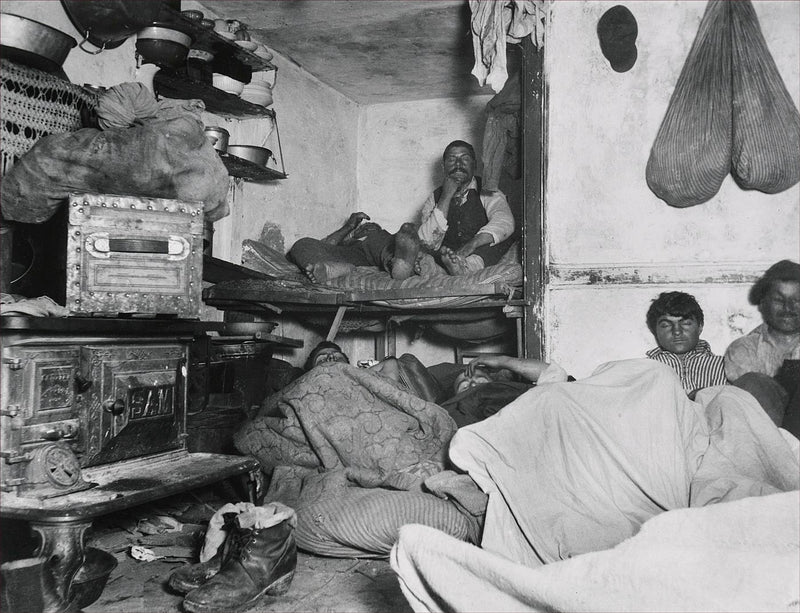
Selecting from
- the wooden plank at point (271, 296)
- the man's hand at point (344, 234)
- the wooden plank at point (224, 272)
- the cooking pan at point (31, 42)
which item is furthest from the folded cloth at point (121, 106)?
the man's hand at point (344, 234)

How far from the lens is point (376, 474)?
10.7 ft

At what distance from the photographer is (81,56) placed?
3.96m

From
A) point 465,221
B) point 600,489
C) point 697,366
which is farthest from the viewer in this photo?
point 465,221

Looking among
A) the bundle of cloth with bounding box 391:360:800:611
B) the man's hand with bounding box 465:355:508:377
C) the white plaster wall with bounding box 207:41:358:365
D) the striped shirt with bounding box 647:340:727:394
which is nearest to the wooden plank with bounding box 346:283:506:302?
the man's hand with bounding box 465:355:508:377

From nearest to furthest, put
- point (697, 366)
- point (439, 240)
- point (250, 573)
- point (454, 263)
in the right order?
point (250, 573), point (697, 366), point (454, 263), point (439, 240)

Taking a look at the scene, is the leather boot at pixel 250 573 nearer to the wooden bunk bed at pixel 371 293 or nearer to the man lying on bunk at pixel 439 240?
the wooden bunk bed at pixel 371 293

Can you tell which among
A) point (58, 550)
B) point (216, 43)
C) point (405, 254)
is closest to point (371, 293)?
point (405, 254)

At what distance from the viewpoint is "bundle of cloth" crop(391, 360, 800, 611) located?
160cm

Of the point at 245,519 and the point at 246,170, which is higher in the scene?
the point at 246,170

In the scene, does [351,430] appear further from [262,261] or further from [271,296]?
[262,261]

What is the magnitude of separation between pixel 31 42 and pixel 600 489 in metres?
3.01

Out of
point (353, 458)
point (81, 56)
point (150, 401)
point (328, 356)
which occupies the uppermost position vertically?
point (81, 56)

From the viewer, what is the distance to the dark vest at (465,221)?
568 cm

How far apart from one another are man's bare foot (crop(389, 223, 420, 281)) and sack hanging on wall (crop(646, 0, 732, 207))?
1676mm
